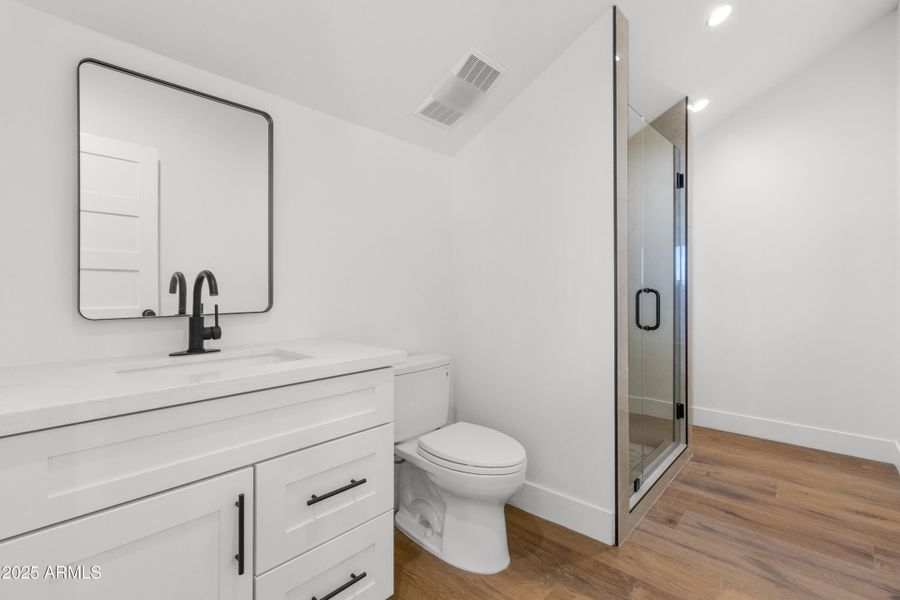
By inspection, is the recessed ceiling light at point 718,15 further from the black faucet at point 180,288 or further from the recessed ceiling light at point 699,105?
the black faucet at point 180,288

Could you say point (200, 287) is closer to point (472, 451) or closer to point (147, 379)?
point (147, 379)

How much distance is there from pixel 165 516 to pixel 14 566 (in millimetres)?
237

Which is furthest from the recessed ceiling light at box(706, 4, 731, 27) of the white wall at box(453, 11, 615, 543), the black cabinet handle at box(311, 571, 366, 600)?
the black cabinet handle at box(311, 571, 366, 600)

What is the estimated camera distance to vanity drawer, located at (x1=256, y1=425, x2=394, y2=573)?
1114 mm

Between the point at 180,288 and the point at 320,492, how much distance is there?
2.69 ft

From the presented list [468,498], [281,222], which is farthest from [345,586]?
[281,222]

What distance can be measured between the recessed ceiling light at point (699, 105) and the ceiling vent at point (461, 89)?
64.1 inches

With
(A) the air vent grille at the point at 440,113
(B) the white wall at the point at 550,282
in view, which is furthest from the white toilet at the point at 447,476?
(A) the air vent grille at the point at 440,113

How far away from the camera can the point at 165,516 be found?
943 millimetres

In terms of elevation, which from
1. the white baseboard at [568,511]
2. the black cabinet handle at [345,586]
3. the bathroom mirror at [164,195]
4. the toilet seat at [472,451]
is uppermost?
the bathroom mirror at [164,195]

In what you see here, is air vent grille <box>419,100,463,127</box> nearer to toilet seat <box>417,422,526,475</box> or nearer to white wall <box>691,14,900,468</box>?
toilet seat <box>417,422,526,475</box>

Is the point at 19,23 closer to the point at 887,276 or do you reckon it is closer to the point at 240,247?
the point at 240,247

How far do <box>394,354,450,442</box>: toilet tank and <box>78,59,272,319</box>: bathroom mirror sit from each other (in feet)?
2.21

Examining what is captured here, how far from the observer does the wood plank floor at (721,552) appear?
1.54 metres
